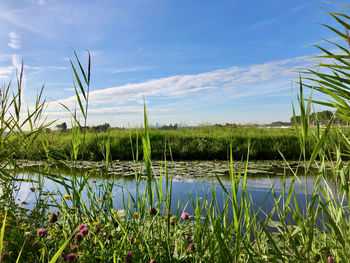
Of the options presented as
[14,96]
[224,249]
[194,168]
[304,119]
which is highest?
[14,96]

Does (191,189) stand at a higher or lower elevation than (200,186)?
higher

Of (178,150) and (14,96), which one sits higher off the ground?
(14,96)

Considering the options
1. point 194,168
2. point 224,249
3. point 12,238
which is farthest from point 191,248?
point 194,168

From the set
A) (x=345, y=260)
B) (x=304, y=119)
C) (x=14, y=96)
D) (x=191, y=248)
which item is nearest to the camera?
(x=304, y=119)

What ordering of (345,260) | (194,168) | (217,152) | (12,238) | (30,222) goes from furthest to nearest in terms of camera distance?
1. (217,152)
2. (194,168)
3. (30,222)
4. (12,238)
5. (345,260)

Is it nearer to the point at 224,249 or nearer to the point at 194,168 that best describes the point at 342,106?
the point at 224,249

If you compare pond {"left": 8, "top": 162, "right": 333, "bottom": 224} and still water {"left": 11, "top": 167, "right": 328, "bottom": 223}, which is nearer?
still water {"left": 11, "top": 167, "right": 328, "bottom": 223}

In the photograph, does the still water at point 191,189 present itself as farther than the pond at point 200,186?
No

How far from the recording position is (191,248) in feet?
4.35

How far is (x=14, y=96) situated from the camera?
5.37 feet

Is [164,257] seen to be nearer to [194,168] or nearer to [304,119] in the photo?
[304,119]

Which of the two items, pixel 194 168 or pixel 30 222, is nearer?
pixel 30 222

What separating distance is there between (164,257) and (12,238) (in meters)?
0.96

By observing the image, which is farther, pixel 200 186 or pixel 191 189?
pixel 200 186
